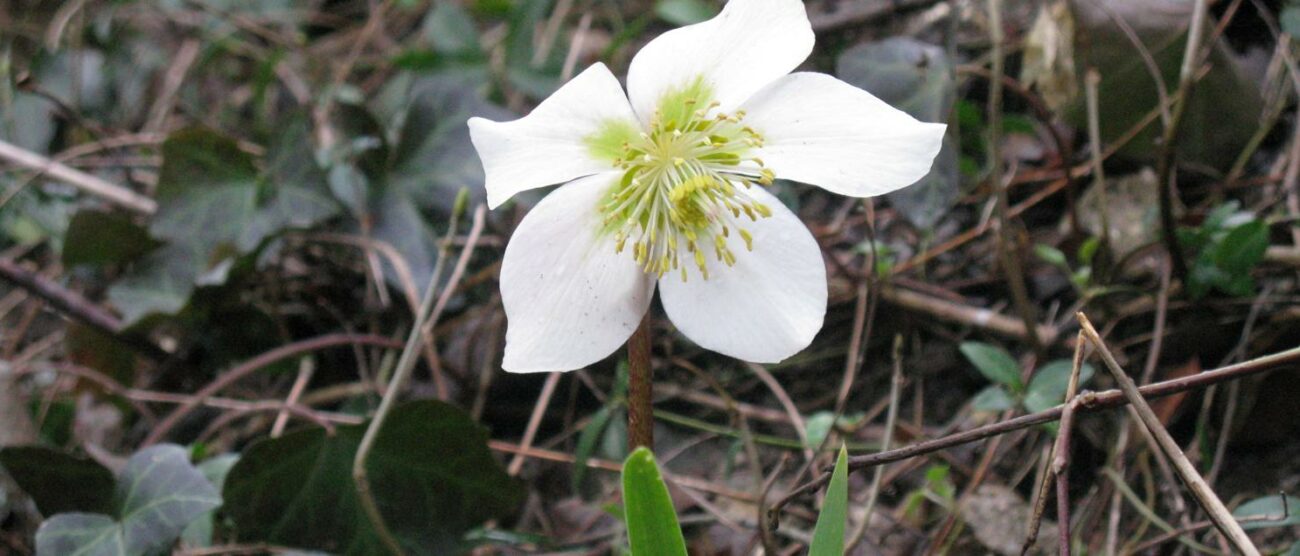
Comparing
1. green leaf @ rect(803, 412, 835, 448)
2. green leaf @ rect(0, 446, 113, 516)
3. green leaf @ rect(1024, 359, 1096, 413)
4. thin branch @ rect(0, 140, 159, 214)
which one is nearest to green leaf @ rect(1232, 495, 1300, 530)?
green leaf @ rect(1024, 359, 1096, 413)

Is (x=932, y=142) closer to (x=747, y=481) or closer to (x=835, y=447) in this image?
(x=835, y=447)

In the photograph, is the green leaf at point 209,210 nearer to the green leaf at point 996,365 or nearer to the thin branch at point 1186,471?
the green leaf at point 996,365

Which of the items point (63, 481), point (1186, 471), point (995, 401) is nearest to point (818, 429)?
point (995, 401)

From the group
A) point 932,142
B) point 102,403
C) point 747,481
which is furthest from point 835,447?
point 102,403

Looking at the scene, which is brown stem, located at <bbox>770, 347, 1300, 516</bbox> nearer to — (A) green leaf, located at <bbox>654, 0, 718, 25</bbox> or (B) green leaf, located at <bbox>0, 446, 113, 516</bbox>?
(B) green leaf, located at <bbox>0, 446, 113, 516</bbox>

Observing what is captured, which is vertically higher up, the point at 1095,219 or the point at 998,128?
the point at 998,128

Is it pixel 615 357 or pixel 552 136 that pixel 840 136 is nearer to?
pixel 552 136
